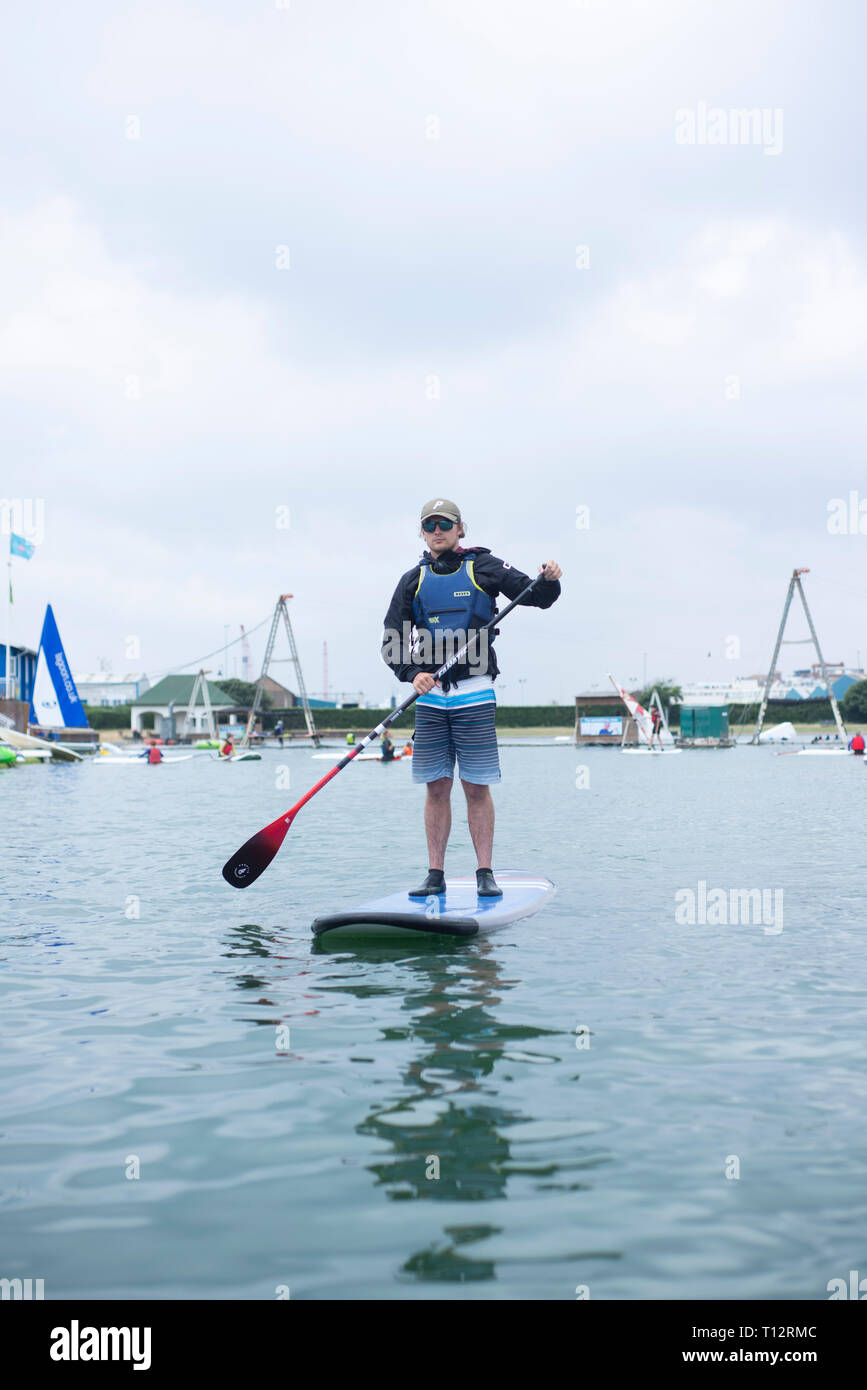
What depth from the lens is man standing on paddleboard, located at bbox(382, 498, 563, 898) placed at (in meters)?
7.12

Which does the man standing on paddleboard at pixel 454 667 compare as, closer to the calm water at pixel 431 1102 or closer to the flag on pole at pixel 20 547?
the calm water at pixel 431 1102

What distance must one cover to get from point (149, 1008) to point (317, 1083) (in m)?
1.43

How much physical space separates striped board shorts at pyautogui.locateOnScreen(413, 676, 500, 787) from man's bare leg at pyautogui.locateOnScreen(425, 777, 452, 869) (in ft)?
0.24

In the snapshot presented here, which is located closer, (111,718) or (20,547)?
(20,547)

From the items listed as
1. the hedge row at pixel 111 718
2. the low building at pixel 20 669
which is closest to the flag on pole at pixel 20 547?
the low building at pixel 20 669

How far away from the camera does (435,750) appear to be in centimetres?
719

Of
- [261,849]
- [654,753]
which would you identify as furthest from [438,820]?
[654,753]

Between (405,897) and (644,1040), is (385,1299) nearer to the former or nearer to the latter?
(644,1040)

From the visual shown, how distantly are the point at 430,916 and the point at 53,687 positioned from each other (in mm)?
46634

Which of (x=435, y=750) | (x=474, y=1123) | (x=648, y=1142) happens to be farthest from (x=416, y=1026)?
(x=435, y=750)

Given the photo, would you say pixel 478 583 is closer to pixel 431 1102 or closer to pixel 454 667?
A: pixel 454 667

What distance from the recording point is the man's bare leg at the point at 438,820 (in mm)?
7133

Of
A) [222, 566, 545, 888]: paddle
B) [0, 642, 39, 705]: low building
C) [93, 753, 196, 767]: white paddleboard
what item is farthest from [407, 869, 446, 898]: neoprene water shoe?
[0, 642, 39, 705]: low building

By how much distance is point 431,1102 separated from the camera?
3613 millimetres
